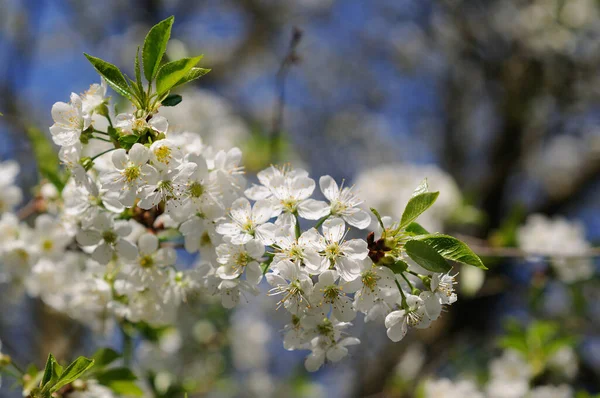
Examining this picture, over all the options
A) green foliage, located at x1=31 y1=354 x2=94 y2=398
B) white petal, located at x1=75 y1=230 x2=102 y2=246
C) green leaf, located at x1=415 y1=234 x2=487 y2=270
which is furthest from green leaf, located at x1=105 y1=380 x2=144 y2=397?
green leaf, located at x1=415 y1=234 x2=487 y2=270

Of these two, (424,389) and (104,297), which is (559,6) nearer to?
(424,389)

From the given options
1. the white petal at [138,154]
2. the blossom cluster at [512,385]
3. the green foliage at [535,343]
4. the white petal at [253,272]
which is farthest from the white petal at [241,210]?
the green foliage at [535,343]

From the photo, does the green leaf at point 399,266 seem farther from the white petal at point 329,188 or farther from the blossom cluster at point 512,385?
the blossom cluster at point 512,385

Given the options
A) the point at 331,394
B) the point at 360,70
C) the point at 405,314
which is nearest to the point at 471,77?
the point at 360,70

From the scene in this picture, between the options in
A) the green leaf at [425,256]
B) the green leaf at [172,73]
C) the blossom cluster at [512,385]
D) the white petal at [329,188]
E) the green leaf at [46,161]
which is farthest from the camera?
the blossom cluster at [512,385]

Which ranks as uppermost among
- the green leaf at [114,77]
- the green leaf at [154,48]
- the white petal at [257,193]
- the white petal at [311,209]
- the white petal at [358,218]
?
the green leaf at [154,48]

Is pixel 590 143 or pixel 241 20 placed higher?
pixel 241 20

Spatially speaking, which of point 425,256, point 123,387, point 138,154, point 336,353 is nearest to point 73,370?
point 123,387
